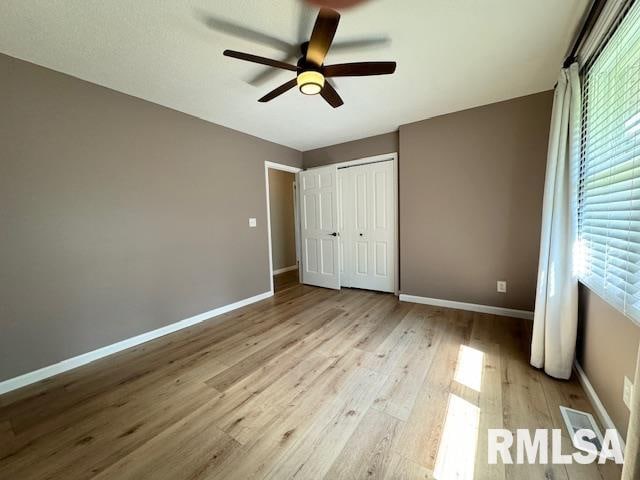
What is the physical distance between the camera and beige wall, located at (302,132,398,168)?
11.3 ft

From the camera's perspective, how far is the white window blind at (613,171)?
1120 millimetres

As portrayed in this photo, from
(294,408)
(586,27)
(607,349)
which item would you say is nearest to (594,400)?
(607,349)

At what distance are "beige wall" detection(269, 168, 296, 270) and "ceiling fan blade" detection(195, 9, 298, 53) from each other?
11.5 feet

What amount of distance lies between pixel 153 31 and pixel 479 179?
127 inches

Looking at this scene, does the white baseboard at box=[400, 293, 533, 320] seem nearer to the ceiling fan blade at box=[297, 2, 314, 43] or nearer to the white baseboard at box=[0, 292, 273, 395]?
the white baseboard at box=[0, 292, 273, 395]

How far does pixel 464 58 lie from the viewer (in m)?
1.88

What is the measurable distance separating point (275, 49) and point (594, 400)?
3082mm

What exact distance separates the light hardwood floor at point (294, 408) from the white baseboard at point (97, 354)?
0.26 feet

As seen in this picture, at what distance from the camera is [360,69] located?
5.29ft

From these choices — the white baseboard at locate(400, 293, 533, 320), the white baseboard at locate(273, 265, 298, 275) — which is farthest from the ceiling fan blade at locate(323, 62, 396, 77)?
the white baseboard at locate(273, 265, 298, 275)

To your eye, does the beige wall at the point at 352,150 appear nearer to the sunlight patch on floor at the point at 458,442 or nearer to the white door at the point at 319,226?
the white door at the point at 319,226

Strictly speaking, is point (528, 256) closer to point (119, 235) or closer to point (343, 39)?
point (343, 39)

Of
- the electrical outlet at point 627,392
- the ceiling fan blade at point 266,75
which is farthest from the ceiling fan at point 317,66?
the electrical outlet at point 627,392

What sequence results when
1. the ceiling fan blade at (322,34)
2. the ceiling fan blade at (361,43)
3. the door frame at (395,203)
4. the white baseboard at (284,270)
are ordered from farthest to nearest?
the white baseboard at (284,270) → the door frame at (395,203) → the ceiling fan blade at (361,43) → the ceiling fan blade at (322,34)
